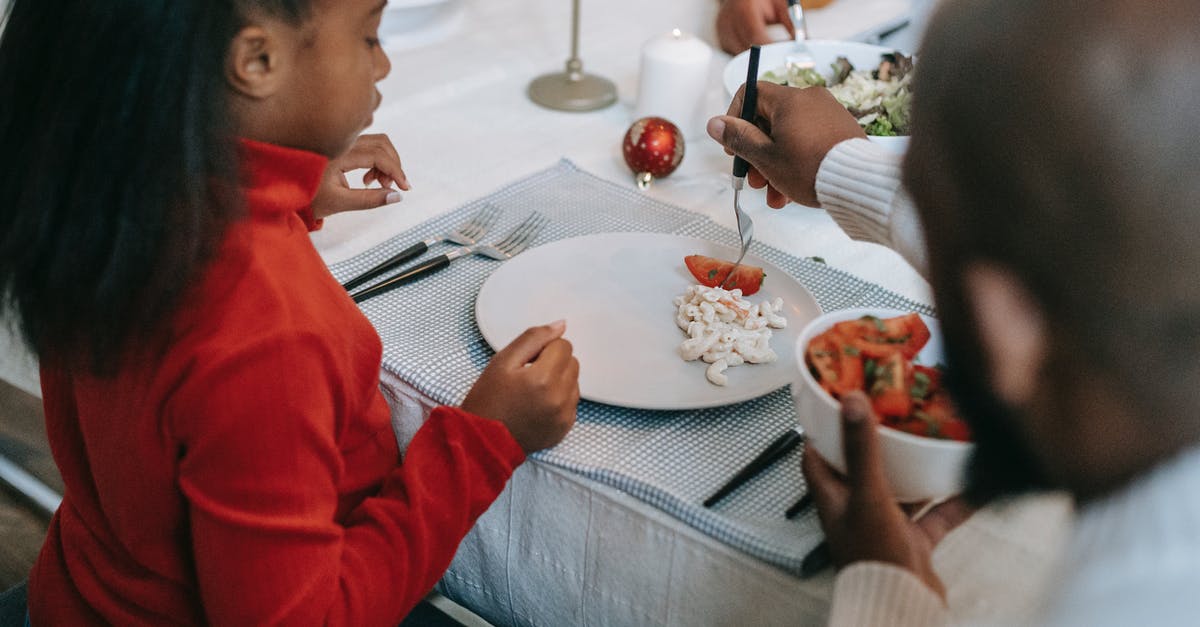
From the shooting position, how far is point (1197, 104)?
0.48 meters

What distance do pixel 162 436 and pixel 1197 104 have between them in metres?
0.64

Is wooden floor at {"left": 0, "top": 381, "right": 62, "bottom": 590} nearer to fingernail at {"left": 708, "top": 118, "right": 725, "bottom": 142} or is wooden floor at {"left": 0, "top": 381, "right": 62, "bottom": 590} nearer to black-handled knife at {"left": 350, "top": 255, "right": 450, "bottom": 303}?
black-handled knife at {"left": 350, "top": 255, "right": 450, "bottom": 303}

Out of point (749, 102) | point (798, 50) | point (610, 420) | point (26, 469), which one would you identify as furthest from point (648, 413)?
point (26, 469)

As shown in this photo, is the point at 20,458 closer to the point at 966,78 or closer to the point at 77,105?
the point at 77,105

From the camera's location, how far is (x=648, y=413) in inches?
34.4

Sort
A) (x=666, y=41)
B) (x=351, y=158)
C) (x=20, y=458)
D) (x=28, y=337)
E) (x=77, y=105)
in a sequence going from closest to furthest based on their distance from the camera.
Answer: (x=77, y=105), (x=28, y=337), (x=351, y=158), (x=666, y=41), (x=20, y=458)

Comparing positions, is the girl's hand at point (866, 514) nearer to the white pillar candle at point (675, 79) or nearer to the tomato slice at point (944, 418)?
the tomato slice at point (944, 418)

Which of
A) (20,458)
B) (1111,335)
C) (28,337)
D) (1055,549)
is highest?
(1111,335)

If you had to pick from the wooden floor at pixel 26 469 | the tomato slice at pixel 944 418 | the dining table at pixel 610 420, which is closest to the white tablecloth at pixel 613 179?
the dining table at pixel 610 420

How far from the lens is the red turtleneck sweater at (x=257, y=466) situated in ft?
2.21

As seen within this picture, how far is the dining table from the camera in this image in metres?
0.75

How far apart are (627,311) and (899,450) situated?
367 millimetres

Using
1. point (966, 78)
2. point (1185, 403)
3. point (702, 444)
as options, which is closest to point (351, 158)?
point (702, 444)

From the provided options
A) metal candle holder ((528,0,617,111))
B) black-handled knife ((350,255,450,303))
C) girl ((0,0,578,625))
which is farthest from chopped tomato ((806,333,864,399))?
metal candle holder ((528,0,617,111))
